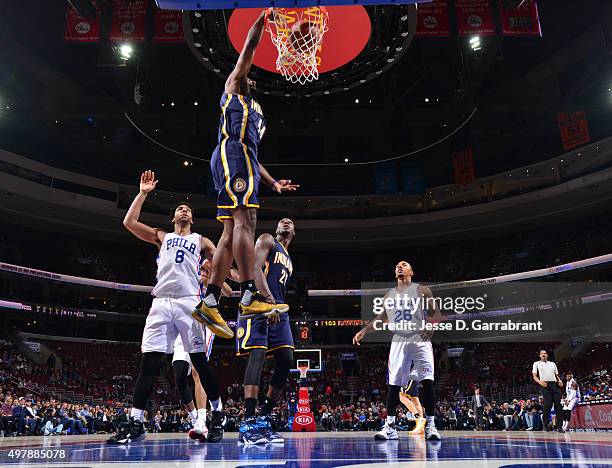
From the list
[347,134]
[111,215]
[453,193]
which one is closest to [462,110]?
[347,134]

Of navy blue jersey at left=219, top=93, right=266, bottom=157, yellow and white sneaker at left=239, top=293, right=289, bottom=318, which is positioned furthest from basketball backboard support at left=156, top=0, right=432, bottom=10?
yellow and white sneaker at left=239, top=293, right=289, bottom=318

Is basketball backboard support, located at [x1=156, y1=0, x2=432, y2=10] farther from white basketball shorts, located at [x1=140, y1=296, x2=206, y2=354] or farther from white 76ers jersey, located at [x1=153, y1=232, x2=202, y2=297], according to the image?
white basketball shorts, located at [x1=140, y1=296, x2=206, y2=354]

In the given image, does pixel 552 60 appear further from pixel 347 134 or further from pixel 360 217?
pixel 360 217

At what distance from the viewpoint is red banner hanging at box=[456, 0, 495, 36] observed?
1312cm

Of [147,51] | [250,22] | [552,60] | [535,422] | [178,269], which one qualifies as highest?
[552,60]

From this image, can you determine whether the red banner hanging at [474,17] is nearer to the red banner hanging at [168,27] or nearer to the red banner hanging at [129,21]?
the red banner hanging at [168,27]

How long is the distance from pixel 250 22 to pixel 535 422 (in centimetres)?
1310

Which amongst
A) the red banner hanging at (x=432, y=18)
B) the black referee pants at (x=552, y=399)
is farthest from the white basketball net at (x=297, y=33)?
the black referee pants at (x=552, y=399)

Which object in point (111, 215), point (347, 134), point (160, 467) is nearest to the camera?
point (160, 467)

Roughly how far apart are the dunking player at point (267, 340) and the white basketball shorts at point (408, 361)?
1786mm

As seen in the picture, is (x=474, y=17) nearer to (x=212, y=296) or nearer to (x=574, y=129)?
(x=212, y=296)

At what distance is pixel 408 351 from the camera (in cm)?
680

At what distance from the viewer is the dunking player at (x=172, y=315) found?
4.90 metres

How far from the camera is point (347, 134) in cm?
2716
